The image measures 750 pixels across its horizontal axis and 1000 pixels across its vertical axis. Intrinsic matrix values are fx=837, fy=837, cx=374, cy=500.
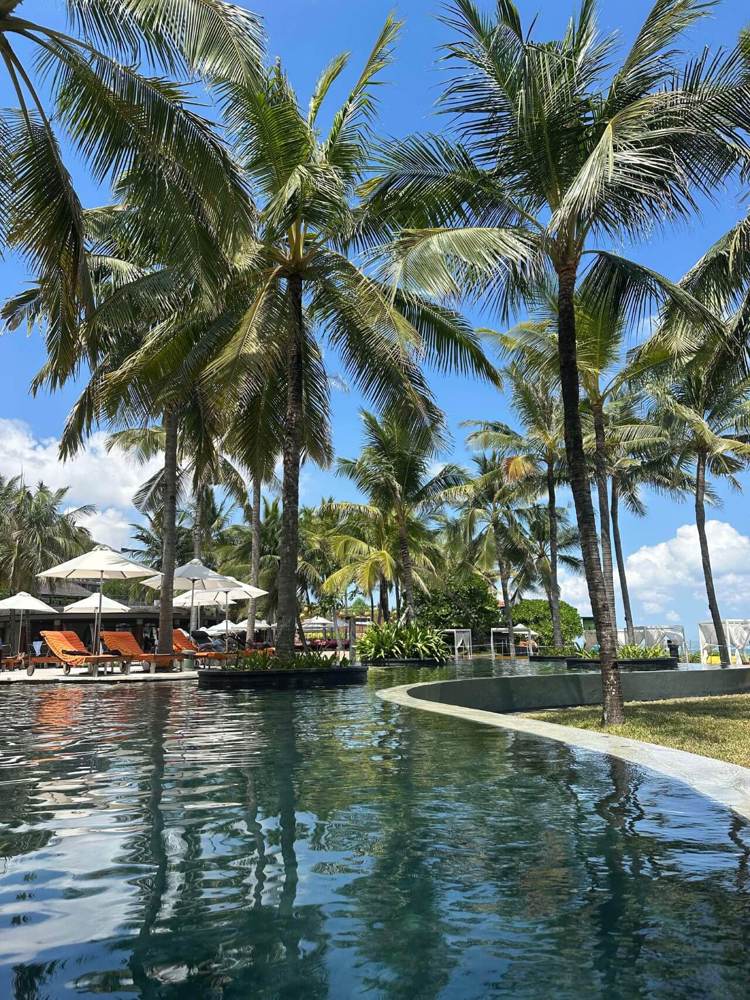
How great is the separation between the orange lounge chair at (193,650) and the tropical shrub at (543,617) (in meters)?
26.0

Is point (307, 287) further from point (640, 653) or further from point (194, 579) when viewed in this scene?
point (640, 653)

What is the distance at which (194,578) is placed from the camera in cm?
2114

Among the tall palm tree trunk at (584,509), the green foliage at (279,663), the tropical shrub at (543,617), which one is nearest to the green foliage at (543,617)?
the tropical shrub at (543,617)

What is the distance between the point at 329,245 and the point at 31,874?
14121 mm

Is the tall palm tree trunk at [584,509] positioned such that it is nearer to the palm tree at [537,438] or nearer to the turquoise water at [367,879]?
the turquoise water at [367,879]

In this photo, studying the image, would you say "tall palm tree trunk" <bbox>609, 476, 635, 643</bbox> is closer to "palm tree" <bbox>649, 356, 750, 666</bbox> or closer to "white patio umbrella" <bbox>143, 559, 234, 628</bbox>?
"palm tree" <bbox>649, 356, 750, 666</bbox>

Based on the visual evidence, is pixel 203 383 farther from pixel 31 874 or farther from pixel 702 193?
pixel 31 874

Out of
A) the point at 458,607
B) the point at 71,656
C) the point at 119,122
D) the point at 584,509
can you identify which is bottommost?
the point at 71,656

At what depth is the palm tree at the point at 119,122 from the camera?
818cm

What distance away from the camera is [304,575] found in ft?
144

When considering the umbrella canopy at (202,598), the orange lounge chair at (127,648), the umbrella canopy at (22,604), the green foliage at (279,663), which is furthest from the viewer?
the umbrella canopy at (202,598)

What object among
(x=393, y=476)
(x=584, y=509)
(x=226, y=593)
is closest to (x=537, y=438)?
(x=393, y=476)

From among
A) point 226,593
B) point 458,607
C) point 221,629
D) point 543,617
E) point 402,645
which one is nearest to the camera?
point 402,645

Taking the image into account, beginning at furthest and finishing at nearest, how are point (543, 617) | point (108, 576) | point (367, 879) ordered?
point (543, 617), point (108, 576), point (367, 879)
